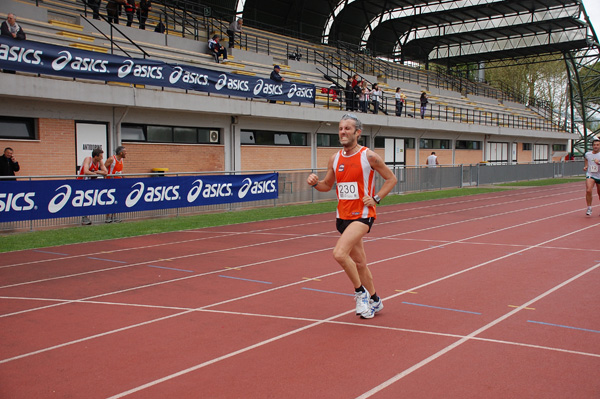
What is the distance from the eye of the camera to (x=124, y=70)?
56.6 ft

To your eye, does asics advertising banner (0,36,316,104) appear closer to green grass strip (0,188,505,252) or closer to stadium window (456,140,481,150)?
green grass strip (0,188,505,252)

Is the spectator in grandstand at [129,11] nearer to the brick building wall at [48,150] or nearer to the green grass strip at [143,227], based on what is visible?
the brick building wall at [48,150]

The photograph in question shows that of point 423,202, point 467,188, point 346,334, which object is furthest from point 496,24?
point 346,334

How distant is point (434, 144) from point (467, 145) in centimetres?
513

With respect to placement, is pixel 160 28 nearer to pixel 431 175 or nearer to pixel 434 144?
pixel 431 175

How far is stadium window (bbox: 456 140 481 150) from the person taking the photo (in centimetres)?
3984

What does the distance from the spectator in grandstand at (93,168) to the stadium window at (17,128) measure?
2.85 meters

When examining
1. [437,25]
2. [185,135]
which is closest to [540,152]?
[437,25]

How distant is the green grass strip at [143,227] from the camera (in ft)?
40.4

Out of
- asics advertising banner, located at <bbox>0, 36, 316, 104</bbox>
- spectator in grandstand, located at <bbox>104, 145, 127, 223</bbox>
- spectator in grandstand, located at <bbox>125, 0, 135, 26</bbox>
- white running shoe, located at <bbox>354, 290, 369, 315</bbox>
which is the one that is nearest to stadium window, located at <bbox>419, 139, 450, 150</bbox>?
asics advertising banner, located at <bbox>0, 36, 316, 104</bbox>

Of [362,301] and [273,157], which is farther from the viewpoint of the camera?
[273,157]

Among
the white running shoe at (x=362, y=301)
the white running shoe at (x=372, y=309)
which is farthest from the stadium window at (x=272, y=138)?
the white running shoe at (x=362, y=301)

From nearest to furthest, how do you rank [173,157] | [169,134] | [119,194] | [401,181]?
1. [119,194]
2. [169,134]
3. [173,157]
4. [401,181]

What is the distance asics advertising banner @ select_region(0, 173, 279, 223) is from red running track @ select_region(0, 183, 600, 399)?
2.54 metres
